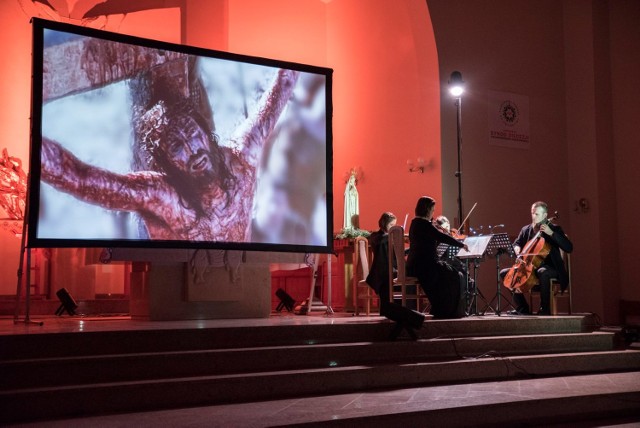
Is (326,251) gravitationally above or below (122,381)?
above

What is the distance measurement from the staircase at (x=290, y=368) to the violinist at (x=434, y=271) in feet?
1.24

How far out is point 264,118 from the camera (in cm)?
824

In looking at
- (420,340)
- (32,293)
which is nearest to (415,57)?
(420,340)

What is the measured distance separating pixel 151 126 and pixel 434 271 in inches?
123

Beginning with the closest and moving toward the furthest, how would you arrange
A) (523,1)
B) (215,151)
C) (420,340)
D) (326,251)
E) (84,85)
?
(420,340), (84,85), (215,151), (326,251), (523,1)

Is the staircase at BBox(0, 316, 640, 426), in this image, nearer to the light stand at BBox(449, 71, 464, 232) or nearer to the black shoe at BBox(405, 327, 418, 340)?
the black shoe at BBox(405, 327, 418, 340)

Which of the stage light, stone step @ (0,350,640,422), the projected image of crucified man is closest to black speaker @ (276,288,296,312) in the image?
the projected image of crucified man

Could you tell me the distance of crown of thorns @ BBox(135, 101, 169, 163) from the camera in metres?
7.42

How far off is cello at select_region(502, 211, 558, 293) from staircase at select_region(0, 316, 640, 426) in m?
1.17

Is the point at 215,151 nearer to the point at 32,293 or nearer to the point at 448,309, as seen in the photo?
the point at 448,309

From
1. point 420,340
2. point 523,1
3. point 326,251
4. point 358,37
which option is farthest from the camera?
point 358,37

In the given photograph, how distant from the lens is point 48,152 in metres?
7.03

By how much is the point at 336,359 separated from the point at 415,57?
605cm

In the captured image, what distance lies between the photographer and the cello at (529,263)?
331 inches
